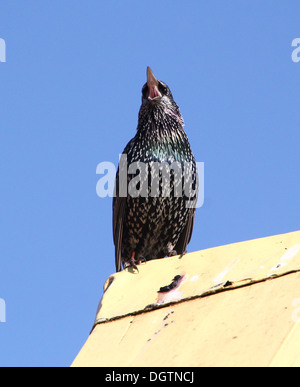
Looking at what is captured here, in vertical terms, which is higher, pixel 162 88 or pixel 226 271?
pixel 162 88

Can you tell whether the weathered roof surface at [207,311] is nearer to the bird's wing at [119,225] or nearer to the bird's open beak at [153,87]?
the bird's wing at [119,225]

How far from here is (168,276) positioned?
4535 mm

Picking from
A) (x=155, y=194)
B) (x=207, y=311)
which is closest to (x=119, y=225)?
(x=155, y=194)

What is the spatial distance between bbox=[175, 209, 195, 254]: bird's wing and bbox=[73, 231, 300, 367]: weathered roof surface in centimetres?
251

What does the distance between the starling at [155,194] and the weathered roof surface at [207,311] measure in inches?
86.7

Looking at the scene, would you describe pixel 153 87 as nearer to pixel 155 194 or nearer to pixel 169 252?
pixel 155 194

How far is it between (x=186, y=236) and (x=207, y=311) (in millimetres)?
3477

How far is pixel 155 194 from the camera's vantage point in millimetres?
6938

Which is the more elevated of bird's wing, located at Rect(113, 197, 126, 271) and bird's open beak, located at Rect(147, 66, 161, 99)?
bird's open beak, located at Rect(147, 66, 161, 99)

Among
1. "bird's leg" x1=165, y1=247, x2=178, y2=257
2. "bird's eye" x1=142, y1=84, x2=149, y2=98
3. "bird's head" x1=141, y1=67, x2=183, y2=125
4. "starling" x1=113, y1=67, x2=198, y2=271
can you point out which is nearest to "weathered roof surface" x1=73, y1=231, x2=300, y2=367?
"starling" x1=113, y1=67, x2=198, y2=271

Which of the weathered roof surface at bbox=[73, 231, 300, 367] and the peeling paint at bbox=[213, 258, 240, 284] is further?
the peeling paint at bbox=[213, 258, 240, 284]

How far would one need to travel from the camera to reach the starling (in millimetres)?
6969

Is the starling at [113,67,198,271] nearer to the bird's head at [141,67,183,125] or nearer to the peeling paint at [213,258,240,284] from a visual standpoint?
the bird's head at [141,67,183,125]

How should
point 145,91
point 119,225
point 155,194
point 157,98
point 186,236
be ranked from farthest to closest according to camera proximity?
1. point 145,91
2. point 157,98
3. point 186,236
4. point 119,225
5. point 155,194
